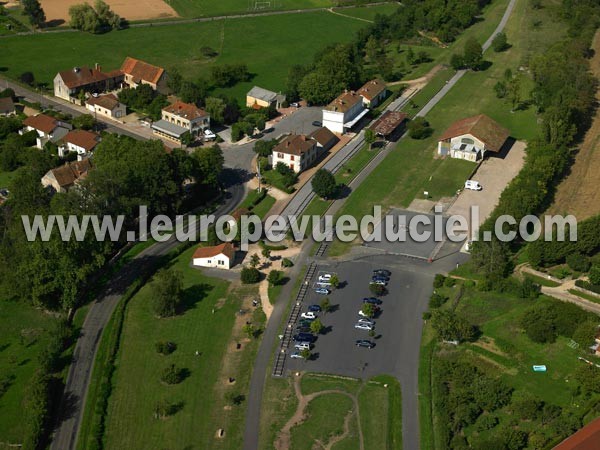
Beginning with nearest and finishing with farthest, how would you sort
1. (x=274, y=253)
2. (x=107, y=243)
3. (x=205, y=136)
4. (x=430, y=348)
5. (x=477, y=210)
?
(x=430, y=348)
(x=107, y=243)
(x=274, y=253)
(x=477, y=210)
(x=205, y=136)

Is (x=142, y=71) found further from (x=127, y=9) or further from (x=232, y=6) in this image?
(x=232, y=6)

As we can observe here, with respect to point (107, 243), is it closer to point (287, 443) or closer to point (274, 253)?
point (274, 253)

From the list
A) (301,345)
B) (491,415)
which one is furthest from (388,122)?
(491,415)

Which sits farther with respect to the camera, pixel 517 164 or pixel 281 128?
pixel 281 128

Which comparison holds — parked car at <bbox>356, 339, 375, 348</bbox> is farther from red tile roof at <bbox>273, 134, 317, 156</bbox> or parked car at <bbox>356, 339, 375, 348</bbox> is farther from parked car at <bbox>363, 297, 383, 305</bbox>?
red tile roof at <bbox>273, 134, 317, 156</bbox>

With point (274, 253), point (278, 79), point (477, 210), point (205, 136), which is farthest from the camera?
point (278, 79)

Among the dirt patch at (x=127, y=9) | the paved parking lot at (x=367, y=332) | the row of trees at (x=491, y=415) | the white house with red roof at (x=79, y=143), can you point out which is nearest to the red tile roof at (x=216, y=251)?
the paved parking lot at (x=367, y=332)

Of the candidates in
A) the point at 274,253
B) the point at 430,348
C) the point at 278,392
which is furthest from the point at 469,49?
the point at 278,392
